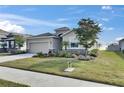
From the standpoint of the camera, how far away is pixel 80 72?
29.1 feet

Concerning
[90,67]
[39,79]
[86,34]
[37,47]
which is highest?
[86,34]

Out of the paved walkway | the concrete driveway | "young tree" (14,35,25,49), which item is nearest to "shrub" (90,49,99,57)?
the concrete driveway

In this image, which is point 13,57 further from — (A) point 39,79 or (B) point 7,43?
(A) point 39,79

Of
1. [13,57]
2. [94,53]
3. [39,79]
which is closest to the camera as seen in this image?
[39,79]

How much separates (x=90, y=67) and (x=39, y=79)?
2219mm

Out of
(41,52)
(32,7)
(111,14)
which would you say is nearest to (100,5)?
(111,14)

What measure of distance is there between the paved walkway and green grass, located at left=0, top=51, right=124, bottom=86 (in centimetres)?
35

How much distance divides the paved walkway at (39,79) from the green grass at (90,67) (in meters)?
0.35

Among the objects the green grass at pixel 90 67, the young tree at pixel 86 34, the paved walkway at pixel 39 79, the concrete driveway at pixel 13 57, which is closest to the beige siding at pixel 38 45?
the concrete driveway at pixel 13 57

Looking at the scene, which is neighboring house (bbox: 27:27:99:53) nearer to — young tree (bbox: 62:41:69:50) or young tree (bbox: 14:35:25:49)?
young tree (bbox: 62:41:69:50)

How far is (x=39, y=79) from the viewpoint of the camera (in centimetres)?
815

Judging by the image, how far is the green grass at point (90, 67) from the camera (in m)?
8.13

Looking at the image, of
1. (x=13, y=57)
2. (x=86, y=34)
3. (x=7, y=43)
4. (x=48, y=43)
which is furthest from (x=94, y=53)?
(x=7, y=43)
